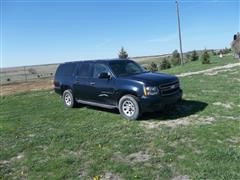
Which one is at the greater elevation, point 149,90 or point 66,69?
point 66,69

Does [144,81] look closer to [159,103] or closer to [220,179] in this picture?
[159,103]

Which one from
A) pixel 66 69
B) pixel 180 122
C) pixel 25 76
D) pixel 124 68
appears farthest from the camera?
pixel 25 76

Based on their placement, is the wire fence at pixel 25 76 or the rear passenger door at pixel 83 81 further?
the wire fence at pixel 25 76

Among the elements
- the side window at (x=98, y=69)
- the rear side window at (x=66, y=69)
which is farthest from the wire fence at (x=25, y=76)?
the side window at (x=98, y=69)

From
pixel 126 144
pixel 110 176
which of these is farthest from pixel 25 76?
pixel 110 176

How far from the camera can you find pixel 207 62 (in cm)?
2689

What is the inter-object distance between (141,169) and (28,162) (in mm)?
2194

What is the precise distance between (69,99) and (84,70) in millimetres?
1335

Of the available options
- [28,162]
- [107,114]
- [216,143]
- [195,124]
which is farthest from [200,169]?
[107,114]

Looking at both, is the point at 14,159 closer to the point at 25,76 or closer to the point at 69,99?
the point at 69,99

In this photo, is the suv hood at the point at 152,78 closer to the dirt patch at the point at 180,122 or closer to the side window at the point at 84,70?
the dirt patch at the point at 180,122

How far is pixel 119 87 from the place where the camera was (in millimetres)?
8477

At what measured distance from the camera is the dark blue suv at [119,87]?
7988mm

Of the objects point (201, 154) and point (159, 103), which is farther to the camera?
point (159, 103)
